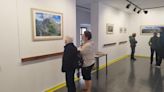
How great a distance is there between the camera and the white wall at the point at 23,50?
2.78 meters

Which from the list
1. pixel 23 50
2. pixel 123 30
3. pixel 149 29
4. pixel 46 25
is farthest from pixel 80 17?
pixel 23 50

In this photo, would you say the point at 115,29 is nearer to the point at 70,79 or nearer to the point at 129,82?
the point at 129,82

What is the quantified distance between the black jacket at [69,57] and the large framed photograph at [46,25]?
0.84 meters

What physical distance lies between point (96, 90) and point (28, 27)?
234 cm

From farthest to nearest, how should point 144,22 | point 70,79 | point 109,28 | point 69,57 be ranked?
point 144,22 → point 109,28 → point 70,79 → point 69,57

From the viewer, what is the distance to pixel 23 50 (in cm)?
313

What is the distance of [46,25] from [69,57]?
44.8 inches

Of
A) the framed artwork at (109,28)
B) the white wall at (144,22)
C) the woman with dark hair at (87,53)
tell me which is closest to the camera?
the woman with dark hair at (87,53)

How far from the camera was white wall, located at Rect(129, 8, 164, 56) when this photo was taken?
830cm

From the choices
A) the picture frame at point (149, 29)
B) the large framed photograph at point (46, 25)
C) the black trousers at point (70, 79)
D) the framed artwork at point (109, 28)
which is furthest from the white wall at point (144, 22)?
the black trousers at point (70, 79)

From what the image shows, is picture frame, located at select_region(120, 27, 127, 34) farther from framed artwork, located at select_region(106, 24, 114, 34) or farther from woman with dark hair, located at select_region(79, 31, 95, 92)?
woman with dark hair, located at select_region(79, 31, 95, 92)

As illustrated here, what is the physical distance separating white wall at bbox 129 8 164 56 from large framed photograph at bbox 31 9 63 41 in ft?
21.2

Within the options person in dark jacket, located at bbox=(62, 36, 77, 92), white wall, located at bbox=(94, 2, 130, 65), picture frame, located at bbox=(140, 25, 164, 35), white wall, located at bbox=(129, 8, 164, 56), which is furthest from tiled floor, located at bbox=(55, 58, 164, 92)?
picture frame, located at bbox=(140, 25, 164, 35)

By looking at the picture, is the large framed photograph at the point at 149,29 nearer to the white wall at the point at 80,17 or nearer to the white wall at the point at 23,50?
the white wall at the point at 80,17
